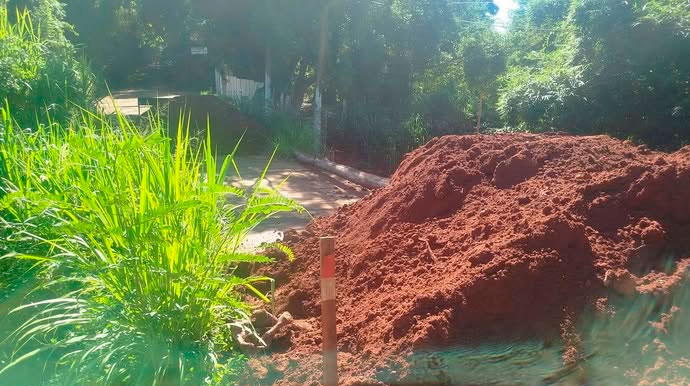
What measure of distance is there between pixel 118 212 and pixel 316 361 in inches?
50.0

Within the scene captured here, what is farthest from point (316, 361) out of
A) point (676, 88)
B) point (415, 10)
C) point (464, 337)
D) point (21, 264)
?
point (415, 10)

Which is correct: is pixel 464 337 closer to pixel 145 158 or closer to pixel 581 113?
pixel 145 158

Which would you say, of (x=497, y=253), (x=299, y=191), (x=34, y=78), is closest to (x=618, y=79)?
(x=299, y=191)

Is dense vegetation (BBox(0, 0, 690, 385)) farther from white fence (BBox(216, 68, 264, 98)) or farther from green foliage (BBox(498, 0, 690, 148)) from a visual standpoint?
white fence (BBox(216, 68, 264, 98))

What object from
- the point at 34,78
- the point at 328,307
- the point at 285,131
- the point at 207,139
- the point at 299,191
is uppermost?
the point at 34,78

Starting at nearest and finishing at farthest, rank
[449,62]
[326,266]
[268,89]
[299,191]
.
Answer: [326,266], [299,191], [449,62], [268,89]

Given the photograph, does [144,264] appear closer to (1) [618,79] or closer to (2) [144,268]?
(2) [144,268]

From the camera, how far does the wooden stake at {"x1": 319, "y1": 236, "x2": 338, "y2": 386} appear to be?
3197 millimetres

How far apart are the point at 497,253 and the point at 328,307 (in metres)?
1.07

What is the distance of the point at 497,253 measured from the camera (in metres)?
3.84

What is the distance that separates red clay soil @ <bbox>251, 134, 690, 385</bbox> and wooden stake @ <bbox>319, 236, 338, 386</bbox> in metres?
0.20

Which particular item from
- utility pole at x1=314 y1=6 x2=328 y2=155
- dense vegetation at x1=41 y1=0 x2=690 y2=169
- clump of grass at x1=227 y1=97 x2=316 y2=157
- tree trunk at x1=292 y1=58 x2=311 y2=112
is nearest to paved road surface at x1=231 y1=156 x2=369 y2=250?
clump of grass at x1=227 y1=97 x2=316 y2=157

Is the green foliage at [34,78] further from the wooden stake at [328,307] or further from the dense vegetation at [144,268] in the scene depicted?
the wooden stake at [328,307]

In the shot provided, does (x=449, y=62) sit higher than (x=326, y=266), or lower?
higher
